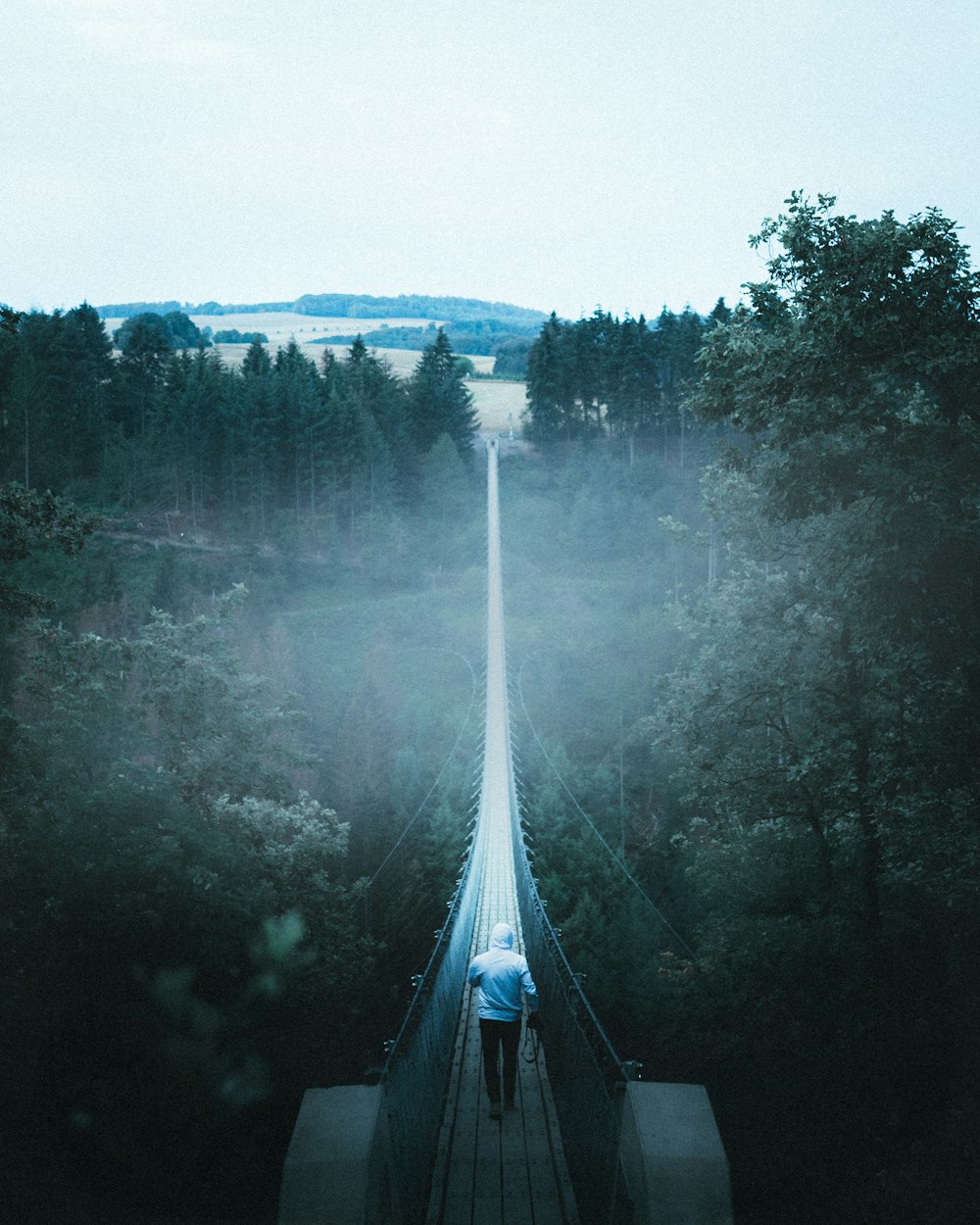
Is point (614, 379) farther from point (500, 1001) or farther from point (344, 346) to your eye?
point (344, 346)

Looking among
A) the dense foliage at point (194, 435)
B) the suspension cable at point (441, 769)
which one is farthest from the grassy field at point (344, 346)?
the suspension cable at point (441, 769)

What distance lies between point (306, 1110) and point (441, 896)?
15947 mm

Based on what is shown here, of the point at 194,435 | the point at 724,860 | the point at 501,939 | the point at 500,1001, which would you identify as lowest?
the point at 724,860

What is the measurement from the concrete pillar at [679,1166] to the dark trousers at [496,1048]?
65.9 inches

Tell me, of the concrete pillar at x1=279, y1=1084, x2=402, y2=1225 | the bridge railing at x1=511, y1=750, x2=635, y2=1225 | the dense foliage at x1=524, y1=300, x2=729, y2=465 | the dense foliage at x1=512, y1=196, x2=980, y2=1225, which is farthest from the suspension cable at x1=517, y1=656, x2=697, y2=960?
the dense foliage at x1=524, y1=300, x2=729, y2=465

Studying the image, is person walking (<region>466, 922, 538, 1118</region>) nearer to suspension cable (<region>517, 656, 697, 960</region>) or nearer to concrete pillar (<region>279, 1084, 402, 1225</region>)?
concrete pillar (<region>279, 1084, 402, 1225</region>)

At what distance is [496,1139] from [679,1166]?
205cm

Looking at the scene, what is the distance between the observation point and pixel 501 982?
4723 millimetres

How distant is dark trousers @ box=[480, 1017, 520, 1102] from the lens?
188 inches

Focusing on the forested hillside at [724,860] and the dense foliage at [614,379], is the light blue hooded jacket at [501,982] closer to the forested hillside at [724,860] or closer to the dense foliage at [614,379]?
the forested hillside at [724,860]

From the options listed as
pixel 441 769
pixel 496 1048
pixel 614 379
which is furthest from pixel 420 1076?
pixel 614 379

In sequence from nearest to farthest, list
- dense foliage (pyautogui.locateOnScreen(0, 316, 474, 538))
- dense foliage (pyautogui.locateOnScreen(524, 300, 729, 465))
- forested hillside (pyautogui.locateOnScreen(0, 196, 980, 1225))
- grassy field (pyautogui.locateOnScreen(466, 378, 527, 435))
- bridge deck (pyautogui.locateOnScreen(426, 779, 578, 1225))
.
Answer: bridge deck (pyautogui.locateOnScreen(426, 779, 578, 1225)), forested hillside (pyautogui.locateOnScreen(0, 196, 980, 1225)), dense foliage (pyautogui.locateOnScreen(0, 316, 474, 538)), dense foliage (pyautogui.locateOnScreen(524, 300, 729, 465)), grassy field (pyautogui.locateOnScreen(466, 378, 527, 435))

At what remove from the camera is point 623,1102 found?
3.42m

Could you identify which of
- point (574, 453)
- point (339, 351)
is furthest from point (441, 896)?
point (339, 351)
